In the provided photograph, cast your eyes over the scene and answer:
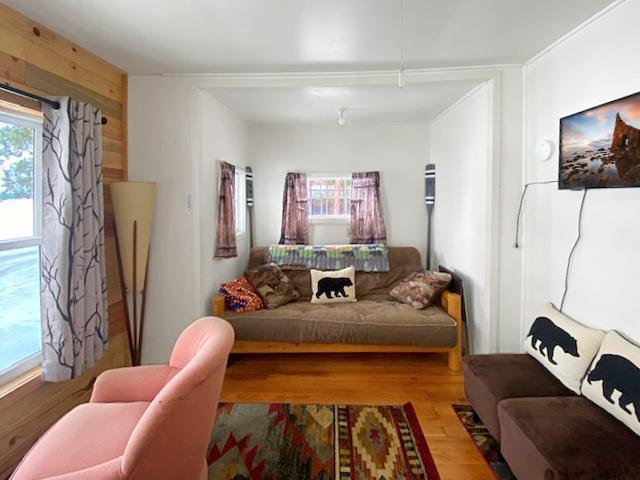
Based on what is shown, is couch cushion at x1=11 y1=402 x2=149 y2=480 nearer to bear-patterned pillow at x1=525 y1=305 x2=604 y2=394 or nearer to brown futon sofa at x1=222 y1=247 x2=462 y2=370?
brown futon sofa at x1=222 y1=247 x2=462 y2=370

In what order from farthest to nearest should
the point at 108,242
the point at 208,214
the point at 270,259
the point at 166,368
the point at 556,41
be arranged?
1. the point at 270,259
2. the point at 208,214
3. the point at 108,242
4. the point at 556,41
5. the point at 166,368

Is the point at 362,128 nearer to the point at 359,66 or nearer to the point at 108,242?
the point at 359,66

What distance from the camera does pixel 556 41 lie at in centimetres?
235

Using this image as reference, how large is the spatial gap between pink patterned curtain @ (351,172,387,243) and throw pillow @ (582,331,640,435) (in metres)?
2.63

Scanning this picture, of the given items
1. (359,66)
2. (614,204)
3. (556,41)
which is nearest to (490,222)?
(614,204)

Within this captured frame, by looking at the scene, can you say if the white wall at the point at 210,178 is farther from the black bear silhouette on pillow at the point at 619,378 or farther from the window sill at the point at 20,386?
the black bear silhouette on pillow at the point at 619,378

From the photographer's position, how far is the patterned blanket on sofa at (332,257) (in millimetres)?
3934

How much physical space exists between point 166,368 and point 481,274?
2.39 meters

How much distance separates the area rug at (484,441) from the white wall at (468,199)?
65 centimetres

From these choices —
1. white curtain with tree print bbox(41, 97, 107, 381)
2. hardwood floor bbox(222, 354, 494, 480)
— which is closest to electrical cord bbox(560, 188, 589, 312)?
hardwood floor bbox(222, 354, 494, 480)

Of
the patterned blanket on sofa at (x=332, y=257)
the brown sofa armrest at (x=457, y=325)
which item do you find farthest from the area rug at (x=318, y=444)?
the patterned blanket on sofa at (x=332, y=257)

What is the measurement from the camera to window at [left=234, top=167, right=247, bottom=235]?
160 inches

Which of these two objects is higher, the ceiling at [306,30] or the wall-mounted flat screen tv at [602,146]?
the ceiling at [306,30]

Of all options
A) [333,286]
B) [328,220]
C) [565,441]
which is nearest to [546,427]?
[565,441]
